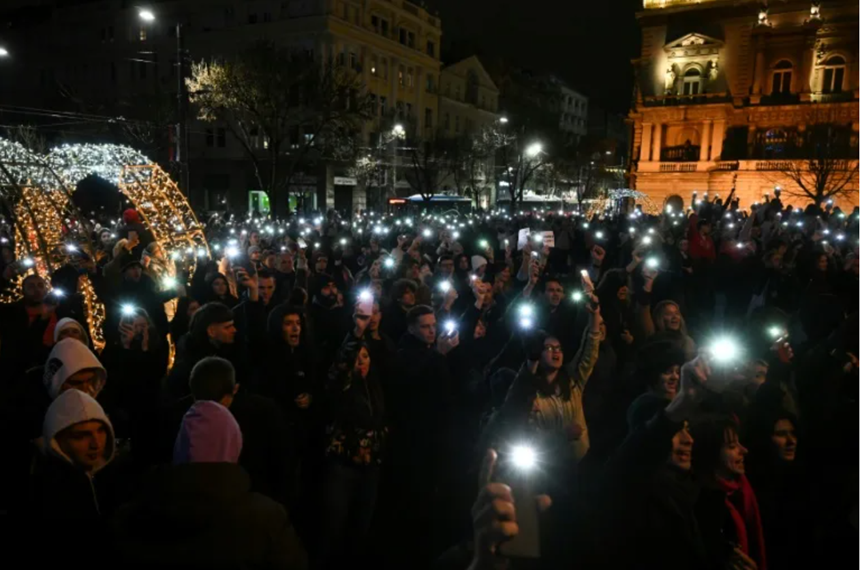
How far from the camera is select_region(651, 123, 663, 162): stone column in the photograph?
49.2 metres

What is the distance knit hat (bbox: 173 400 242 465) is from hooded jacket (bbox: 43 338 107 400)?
5.01 feet

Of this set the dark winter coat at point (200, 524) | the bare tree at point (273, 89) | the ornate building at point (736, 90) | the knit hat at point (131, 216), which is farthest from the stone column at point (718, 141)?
the dark winter coat at point (200, 524)

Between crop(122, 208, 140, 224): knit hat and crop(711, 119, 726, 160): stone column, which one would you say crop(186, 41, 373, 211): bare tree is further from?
crop(711, 119, 726, 160): stone column

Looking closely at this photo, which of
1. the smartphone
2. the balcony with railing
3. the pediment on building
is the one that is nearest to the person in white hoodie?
the smartphone

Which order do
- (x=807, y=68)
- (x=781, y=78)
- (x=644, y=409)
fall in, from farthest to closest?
(x=781, y=78) → (x=807, y=68) → (x=644, y=409)

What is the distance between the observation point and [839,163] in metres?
37.3

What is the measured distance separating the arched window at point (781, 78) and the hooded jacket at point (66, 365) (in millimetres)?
52396

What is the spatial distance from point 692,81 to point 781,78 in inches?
240

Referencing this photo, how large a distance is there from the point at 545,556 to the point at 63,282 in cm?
699

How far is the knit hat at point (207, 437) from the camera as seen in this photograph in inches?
109

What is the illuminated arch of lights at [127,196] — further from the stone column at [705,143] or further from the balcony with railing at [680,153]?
the balcony with railing at [680,153]

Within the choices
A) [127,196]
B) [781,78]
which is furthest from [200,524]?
[781,78]

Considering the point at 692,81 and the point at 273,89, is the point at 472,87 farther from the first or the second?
the point at 273,89

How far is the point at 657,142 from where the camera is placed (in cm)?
4925
